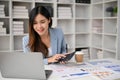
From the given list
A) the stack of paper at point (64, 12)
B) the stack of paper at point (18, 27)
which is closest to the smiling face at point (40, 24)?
the stack of paper at point (18, 27)

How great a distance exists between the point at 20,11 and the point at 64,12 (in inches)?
37.0

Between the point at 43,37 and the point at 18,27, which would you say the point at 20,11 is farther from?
the point at 43,37

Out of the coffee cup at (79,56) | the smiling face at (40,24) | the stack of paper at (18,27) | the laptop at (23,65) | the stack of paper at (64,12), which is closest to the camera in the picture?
the laptop at (23,65)

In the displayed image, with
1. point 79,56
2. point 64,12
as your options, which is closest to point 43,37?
point 79,56

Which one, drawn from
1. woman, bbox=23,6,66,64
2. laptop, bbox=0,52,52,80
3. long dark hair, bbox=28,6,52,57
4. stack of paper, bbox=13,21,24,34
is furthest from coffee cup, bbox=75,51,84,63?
stack of paper, bbox=13,21,24,34

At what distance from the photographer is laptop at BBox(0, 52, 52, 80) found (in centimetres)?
122

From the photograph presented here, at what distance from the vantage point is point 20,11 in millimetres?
3514

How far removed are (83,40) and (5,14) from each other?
1.93 meters

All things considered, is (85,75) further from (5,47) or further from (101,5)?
(101,5)

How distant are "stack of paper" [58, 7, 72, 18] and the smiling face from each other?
1.89 m

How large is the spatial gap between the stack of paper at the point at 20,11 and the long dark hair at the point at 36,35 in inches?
62.3

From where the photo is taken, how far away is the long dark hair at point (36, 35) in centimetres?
190

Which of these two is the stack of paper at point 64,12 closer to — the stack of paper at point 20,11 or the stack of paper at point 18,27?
the stack of paper at point 20,11

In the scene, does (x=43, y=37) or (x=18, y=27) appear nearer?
(x=43, y=37)
